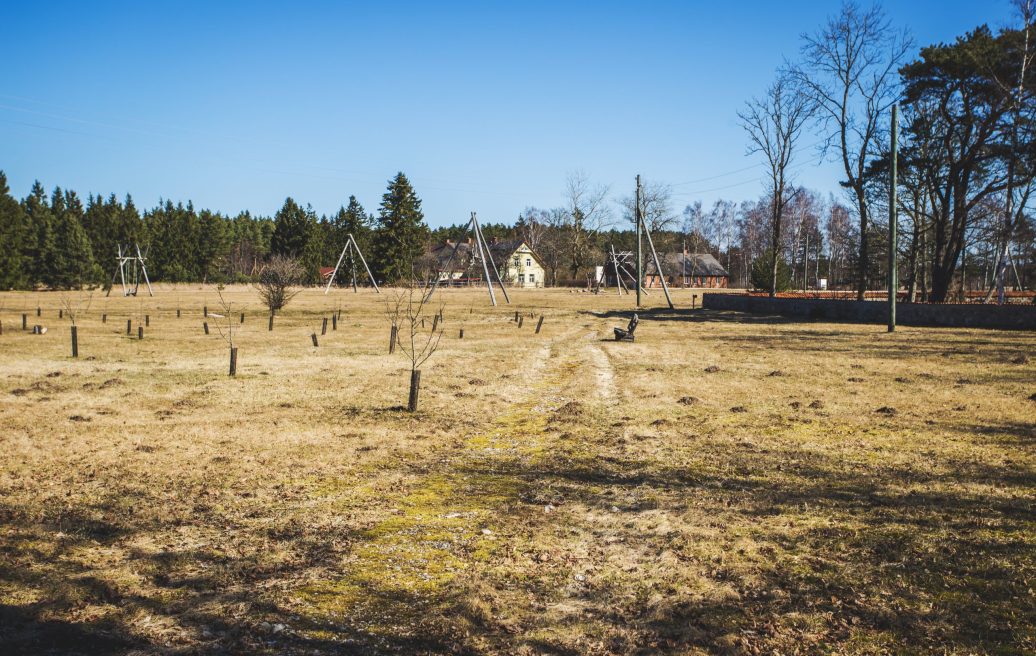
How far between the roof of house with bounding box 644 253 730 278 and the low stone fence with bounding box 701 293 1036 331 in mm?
59266

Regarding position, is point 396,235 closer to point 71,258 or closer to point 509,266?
point 509,266

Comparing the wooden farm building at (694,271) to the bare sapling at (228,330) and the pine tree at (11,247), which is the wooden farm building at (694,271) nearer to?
the bare sapling at (228,330)

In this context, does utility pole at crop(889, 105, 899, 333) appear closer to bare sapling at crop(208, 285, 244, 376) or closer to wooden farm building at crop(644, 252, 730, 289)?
bare sapling at crop(208, 285, 244, 376)

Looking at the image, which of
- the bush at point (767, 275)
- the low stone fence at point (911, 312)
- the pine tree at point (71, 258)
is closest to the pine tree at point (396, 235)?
the pine tree at point (71, 258)

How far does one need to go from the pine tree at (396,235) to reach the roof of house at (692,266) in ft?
118

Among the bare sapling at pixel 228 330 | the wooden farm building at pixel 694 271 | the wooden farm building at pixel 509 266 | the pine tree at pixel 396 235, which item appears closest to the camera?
the bare sapling at pixel 228 330

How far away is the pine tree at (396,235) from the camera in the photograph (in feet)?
252

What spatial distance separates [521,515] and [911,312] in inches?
1022


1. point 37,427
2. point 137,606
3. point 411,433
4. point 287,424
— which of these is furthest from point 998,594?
point 37,427

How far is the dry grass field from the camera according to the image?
4152 mm

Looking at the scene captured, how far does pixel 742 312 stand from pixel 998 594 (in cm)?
3447

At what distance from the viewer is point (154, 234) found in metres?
82.4

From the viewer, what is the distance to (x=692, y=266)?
313 ft

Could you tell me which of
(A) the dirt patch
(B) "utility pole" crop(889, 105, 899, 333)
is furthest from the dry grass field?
(B) "utility pole" crop(889, 105, 899, 333)
